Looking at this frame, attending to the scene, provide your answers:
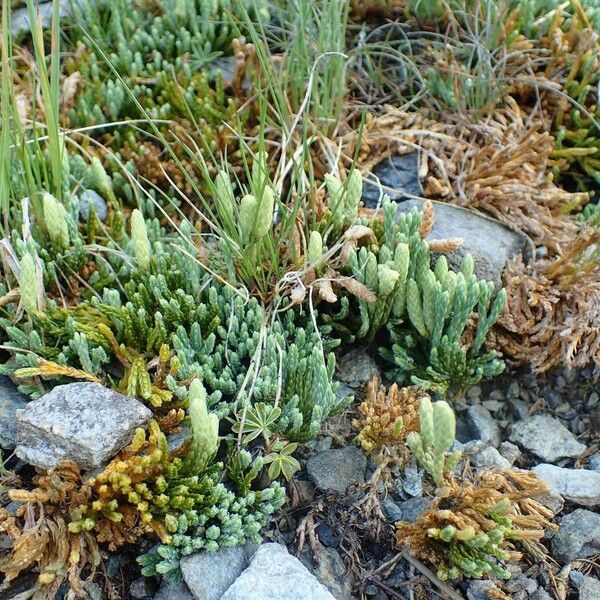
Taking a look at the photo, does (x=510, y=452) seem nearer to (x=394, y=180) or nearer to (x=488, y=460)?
(x=488, y=460)

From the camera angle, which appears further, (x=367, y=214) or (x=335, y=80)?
(x=335, y=80)

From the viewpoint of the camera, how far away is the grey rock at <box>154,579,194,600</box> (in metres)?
2.84

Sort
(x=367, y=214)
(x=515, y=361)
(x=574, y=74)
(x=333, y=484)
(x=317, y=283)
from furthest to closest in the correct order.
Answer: (x=574, y=74)
(x=367, y=214)
(x=515, y=361)
(x=317, y=283)
(x=333, y=484)

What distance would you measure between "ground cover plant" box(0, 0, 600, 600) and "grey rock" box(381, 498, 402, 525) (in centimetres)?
2

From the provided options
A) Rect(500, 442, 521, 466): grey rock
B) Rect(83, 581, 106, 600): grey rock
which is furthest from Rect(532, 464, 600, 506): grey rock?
Rect(83, 581, 106, 600): grey rock

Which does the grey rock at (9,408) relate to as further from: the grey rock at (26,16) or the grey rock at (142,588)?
the grey rock at (26,16)

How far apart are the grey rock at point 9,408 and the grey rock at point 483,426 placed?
6.59 ft

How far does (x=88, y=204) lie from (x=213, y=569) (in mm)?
2118

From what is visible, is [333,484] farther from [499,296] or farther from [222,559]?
[499,296]

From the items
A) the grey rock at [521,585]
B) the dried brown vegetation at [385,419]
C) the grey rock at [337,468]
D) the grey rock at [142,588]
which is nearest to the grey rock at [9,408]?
the grey rock at [142,588]

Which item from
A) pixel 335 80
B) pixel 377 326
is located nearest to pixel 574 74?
pixel 335 80

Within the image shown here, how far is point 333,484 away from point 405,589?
0.51 meters

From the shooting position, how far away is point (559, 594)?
2.96 meters

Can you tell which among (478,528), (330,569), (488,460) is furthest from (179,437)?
(488,460)
